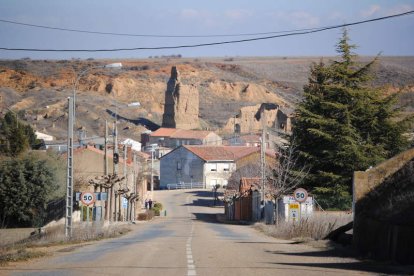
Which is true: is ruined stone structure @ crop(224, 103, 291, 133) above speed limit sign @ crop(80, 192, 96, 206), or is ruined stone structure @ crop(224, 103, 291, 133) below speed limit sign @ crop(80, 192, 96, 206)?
above

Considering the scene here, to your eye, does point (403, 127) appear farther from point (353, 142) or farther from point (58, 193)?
point (58, 193)

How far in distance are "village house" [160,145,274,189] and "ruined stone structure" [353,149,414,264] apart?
8020 centimetres

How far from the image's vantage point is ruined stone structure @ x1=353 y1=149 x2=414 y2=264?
1666 centimetres

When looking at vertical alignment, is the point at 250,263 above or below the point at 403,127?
below

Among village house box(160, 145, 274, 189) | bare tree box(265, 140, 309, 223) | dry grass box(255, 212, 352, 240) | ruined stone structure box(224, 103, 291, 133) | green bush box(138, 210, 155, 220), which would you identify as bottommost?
green bush box(138, 210, 155, 220)

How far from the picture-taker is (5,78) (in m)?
196

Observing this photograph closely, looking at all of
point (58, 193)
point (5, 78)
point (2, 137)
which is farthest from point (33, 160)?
point (5, 78)

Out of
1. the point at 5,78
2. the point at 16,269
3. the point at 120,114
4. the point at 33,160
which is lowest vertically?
the point at 16,269

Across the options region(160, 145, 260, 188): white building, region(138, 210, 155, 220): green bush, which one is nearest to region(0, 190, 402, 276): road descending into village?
region(138, 210, 155, 220): green bush

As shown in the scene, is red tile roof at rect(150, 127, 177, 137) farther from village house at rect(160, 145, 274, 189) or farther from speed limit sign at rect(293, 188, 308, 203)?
speed limit sign at rect(293, 188, 308, 203)

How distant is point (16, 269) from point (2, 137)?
167ft

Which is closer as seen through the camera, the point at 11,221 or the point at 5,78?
the point at 11,221

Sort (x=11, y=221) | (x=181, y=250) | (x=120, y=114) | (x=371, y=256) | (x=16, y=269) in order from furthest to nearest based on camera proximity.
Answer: (x=120, y=114)
(x=11, y=221)
(x=181, y=250)
(x=371, y=256)
(x=16, y=269)

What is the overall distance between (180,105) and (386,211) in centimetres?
13535
